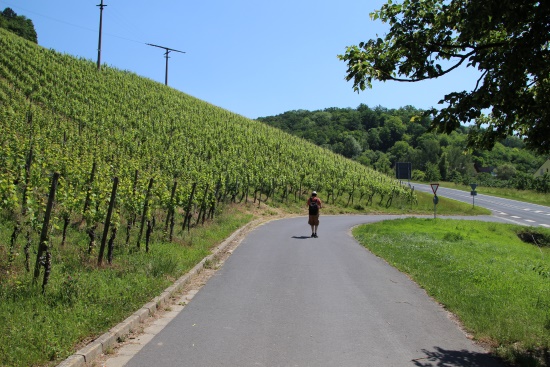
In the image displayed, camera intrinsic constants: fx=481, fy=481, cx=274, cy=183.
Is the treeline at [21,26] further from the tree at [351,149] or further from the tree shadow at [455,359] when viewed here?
the tree shadow at [455,359]

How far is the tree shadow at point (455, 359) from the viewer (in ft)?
18.9

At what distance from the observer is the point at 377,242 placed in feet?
60.1

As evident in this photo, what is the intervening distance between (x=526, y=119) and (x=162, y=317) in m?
6.46

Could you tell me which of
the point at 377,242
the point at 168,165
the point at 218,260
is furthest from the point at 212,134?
the point at 218,260

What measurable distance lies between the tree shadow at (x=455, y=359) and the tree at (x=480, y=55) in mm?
2917

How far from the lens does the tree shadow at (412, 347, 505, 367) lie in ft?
18.9

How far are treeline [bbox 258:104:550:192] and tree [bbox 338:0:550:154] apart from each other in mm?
106681

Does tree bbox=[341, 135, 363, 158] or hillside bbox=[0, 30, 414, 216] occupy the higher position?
tree bbox=[341, 135, 363, 158]

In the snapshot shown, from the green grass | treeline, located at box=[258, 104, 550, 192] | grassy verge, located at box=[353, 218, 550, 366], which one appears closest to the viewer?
the green grass

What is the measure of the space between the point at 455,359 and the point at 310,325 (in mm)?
2079

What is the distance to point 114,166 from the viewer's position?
19.3 m

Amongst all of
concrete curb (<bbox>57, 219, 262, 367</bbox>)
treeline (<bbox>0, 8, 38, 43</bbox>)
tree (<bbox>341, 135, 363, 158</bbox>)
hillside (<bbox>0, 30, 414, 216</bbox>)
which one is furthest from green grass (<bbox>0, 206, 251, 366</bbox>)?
tree (<bbox>341, 135, 363, 158</bbox>)

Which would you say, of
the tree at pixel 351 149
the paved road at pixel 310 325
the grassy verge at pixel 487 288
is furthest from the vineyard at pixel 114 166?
the tree at pixel 351 149

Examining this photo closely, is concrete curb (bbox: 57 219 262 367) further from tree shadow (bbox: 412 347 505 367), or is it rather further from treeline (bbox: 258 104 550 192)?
treeline (bbox: 258 104 550 192)
